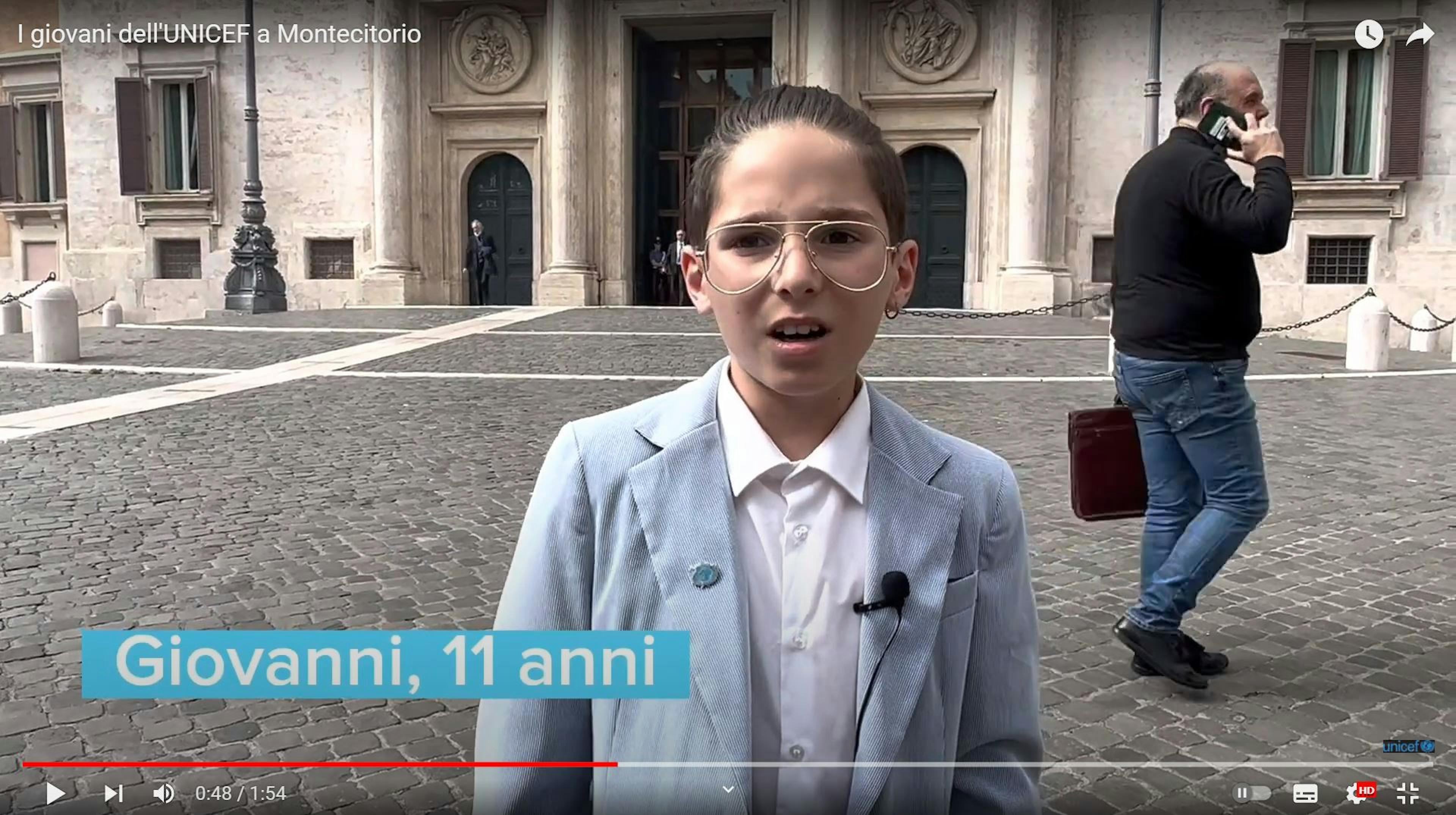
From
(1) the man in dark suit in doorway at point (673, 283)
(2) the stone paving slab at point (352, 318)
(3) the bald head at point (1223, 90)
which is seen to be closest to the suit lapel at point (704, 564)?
(3) the bald head at point (1223, 90)

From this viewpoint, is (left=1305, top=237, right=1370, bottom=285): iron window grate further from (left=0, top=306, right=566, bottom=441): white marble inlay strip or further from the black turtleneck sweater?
the black turtleneck sweater

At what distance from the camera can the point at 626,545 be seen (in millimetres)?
1313

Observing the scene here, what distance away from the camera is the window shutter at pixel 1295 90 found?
Answer: 63.8ft

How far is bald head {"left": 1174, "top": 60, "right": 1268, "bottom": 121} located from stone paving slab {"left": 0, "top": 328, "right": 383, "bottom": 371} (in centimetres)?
956

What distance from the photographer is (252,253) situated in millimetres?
19000

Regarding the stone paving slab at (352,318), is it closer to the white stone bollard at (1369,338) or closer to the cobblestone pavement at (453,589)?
the cobblestone pavement at (453,589)

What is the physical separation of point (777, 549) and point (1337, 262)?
21.6 meters

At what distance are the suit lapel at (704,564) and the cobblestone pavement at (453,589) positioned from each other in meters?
1.37

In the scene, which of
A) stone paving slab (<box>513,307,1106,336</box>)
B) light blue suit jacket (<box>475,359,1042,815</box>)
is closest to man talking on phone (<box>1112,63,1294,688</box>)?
light blue suit jacket (<box>475,359,1042,815</box>)

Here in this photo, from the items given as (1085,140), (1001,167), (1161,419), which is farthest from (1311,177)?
(1161,419)

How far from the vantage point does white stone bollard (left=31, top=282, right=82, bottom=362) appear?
11.2 meters

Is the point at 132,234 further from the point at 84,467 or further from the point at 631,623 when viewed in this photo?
the point at 631,623

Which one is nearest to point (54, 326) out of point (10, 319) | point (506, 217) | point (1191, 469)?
point (10, 319)

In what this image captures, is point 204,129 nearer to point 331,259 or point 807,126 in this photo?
point 331,259
